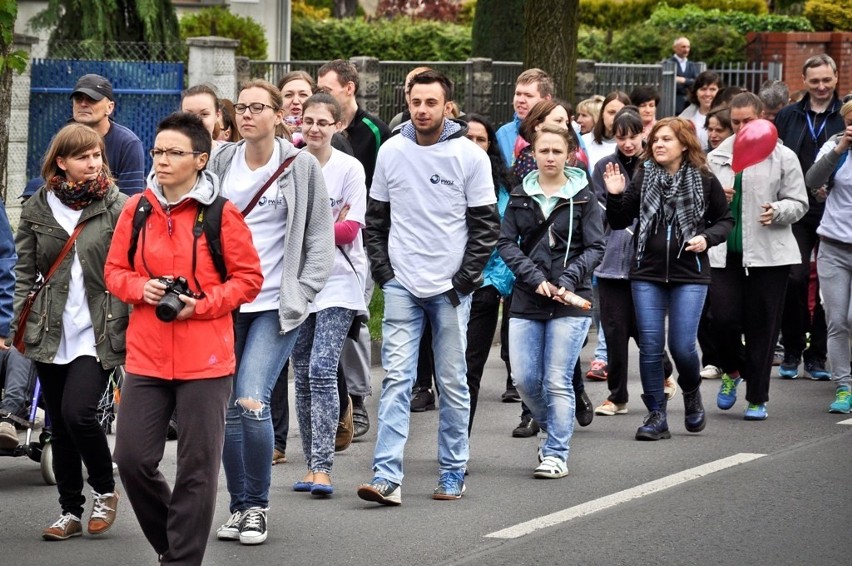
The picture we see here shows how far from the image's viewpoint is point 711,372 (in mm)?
11570

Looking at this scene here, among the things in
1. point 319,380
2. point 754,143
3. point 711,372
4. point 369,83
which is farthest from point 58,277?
point 369,83

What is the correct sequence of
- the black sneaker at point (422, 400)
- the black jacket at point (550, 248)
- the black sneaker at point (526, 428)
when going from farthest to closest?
the black sneaker at point (422, 400)
the black sneaker at point (526, 428)
the black jacket at point (550, 248)

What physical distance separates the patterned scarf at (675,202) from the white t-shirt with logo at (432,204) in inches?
72.0

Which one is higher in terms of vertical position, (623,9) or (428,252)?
(623,9)

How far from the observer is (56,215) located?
272 inches

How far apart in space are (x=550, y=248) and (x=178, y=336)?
285cm

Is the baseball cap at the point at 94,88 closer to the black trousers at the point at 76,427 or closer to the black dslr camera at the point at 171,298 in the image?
the black trousers at the point at 76,427

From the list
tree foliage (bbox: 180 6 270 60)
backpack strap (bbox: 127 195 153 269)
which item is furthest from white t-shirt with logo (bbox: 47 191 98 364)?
tree foliage (bbox: 180 6 270 60)

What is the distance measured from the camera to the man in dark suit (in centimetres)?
2420

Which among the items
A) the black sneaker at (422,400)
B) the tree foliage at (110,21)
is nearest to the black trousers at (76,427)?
the black sneaker at (422,400)

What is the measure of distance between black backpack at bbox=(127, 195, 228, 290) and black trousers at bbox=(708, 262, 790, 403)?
4.84m

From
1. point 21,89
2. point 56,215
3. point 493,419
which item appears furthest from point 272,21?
point 56,215

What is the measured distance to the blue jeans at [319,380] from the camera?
7.75m

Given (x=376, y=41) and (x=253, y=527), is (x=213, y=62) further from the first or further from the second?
(x=253, y=527)
